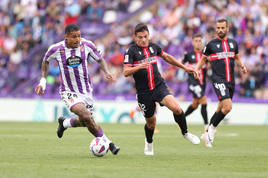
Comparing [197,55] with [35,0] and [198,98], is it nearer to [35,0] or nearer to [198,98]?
[198,98]

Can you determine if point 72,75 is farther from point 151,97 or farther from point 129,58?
point 151,97

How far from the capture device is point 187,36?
84.6ft

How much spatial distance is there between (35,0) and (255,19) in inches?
456

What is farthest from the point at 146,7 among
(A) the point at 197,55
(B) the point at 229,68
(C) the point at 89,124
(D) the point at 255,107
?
(C) the point at 89,124

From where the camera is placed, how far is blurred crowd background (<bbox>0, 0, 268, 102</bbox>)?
24.2m

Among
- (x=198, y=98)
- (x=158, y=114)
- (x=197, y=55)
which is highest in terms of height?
(x=197, y=55)

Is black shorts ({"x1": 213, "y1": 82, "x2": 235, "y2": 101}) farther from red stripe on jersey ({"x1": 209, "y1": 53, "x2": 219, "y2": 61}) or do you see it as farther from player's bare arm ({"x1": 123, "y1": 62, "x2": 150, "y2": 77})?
player's bare arm ({"x1": 123, "y1": 62, "x2": 150, "y2": 77})

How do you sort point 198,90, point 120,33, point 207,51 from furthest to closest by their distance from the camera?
1. point 120,33
2. point 198,90
3. point 207,51

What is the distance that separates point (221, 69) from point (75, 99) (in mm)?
3538

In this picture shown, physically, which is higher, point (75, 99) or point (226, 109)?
point (75, 99)

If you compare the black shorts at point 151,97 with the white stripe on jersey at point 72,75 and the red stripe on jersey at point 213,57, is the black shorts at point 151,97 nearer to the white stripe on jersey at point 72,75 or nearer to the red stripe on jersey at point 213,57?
the white stripe on jersey at point 72,75

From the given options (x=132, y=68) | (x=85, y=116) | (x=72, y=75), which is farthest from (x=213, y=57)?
(x=85, y=116)

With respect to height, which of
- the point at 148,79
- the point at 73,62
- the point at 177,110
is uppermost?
the point at 73,62

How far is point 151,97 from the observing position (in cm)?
1055
